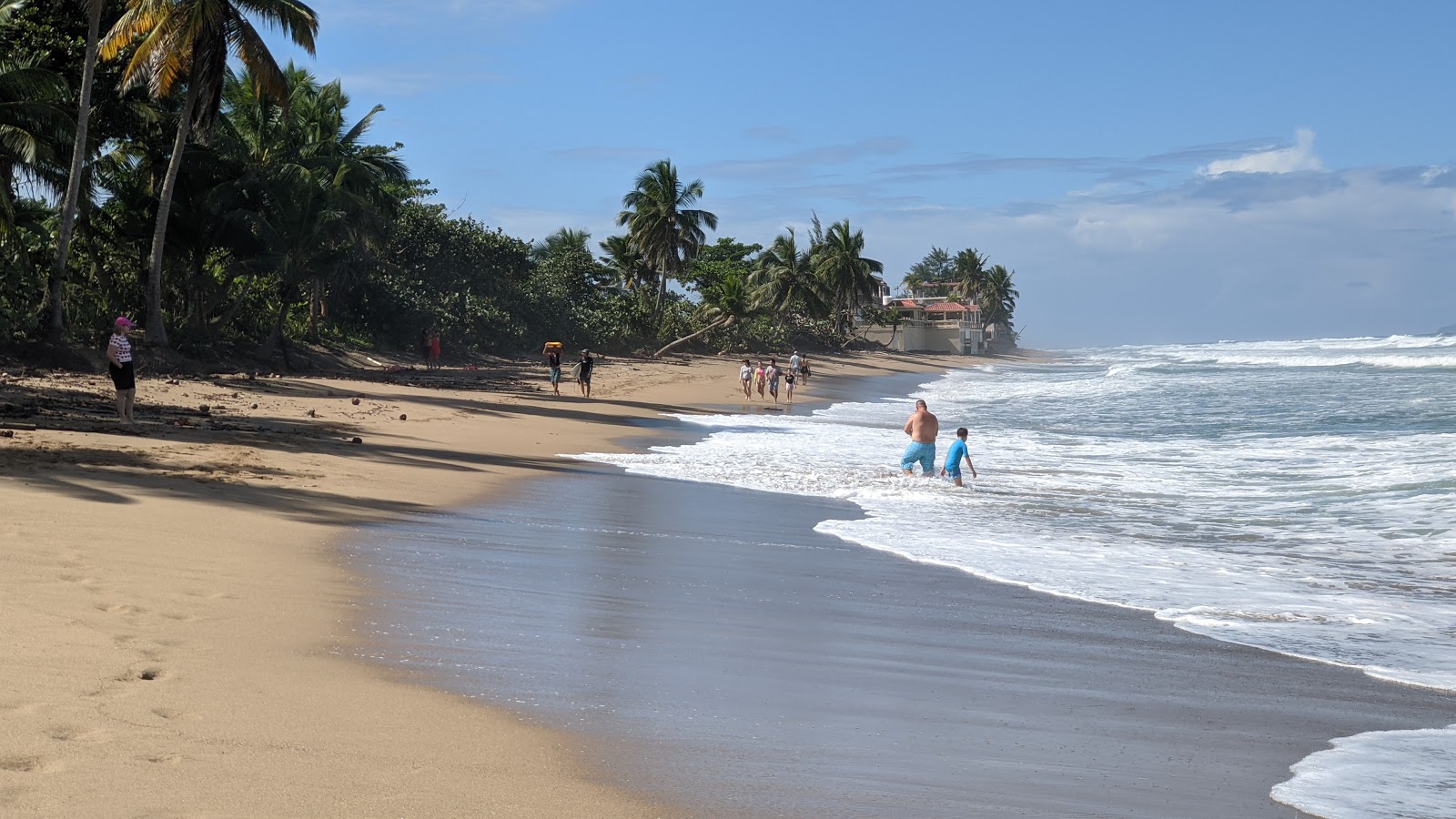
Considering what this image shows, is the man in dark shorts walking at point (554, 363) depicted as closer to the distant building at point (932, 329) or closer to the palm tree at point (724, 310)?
the palm tree at point (724, 310)

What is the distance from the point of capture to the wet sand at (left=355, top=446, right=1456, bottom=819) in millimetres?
4062

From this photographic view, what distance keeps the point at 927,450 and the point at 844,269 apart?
2934 inches

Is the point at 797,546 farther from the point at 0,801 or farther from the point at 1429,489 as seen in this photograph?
the point at 1429,489

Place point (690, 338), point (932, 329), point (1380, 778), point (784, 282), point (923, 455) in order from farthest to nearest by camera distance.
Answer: point (932, 329) → point (784, 282) → point (690, 338) → point (923, 455) → point (1380, 778)

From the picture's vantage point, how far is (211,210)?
89.7 feet

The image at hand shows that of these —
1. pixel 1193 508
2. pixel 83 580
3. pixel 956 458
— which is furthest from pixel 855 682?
pixel 956 458

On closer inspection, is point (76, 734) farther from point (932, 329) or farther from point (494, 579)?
point (932, 329)

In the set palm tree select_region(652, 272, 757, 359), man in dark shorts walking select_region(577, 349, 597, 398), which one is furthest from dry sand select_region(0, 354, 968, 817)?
palm tree select_region(652, 272, 757, 359)

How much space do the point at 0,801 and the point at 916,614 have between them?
16.6 ft

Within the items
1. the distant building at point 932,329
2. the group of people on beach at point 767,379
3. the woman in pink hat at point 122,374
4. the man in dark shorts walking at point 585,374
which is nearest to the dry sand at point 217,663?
the woman in pink hat at point 122,374

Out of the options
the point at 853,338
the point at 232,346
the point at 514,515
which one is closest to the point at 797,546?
the point at 514,515

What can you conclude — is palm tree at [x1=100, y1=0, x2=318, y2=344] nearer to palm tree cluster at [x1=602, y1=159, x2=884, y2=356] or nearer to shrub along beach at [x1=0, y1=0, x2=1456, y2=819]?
shrub along beach at [x1=0, y1=0, x2=1456, y2=819]

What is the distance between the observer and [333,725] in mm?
3994

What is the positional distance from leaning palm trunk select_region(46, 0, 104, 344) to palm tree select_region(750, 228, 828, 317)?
57.9 m
